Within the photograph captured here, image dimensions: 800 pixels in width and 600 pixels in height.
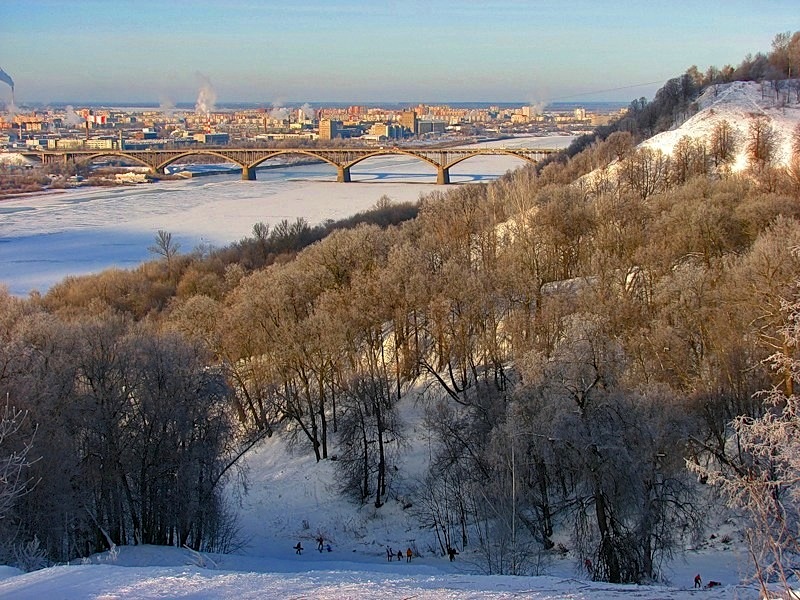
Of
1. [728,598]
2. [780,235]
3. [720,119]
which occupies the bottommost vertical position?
[728,598]

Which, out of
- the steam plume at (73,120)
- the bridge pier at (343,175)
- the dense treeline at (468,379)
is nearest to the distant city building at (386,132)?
the bridge pier at (343,175)

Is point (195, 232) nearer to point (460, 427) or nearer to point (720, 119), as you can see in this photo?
point (720, 119)

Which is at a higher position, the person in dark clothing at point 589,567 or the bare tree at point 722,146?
the bare tree at point 722,146

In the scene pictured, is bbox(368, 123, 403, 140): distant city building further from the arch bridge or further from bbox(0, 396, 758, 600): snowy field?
bbox(0, 396, 758, 600): snowy field

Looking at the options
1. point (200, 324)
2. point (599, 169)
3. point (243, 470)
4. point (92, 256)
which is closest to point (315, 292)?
point (200, 324)

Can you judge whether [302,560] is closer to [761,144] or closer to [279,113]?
[761,144]

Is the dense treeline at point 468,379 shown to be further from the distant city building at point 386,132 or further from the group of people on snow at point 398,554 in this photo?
the distant city building at point 386,132

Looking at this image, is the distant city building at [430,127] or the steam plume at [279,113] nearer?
the distant city building at [430,127]
